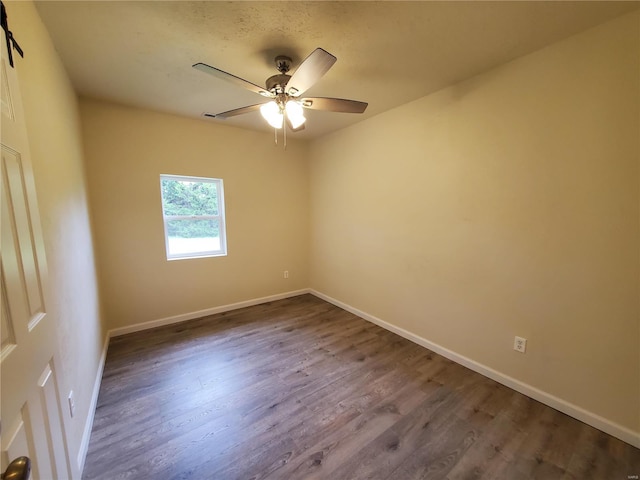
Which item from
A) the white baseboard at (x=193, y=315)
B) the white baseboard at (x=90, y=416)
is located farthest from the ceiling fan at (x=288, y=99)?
the white baseboard at (x=193, y=315)

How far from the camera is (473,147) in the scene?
2.16 m

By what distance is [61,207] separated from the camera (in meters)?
1.57

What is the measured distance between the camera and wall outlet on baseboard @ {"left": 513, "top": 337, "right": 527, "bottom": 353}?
6.45ft

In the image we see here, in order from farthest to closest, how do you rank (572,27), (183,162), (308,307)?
(308,307), (183,162), (572,27)

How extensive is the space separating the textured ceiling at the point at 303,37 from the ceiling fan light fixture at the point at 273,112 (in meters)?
0.34

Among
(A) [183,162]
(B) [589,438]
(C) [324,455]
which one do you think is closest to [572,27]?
(B) [589,438]

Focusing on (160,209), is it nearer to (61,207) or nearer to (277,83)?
(61,207)

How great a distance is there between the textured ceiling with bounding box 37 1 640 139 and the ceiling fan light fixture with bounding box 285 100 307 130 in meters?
0.36

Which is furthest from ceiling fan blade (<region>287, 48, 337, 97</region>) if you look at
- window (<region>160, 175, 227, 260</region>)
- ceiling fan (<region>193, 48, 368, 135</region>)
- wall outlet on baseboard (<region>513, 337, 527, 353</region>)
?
wall outlet on baseboard (<region>513, 337, 527, 353</region>)

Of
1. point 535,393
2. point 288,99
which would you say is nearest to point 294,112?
point 288,99

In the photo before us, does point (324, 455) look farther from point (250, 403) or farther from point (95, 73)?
point (95, 73)

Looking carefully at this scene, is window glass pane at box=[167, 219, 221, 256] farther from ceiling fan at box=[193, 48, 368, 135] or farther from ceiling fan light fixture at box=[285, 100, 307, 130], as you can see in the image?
ceiling fan light fixture at box=[285, 100, 307, 130]

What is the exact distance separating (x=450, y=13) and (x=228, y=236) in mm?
3083

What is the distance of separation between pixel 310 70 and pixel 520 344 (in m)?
2.42
